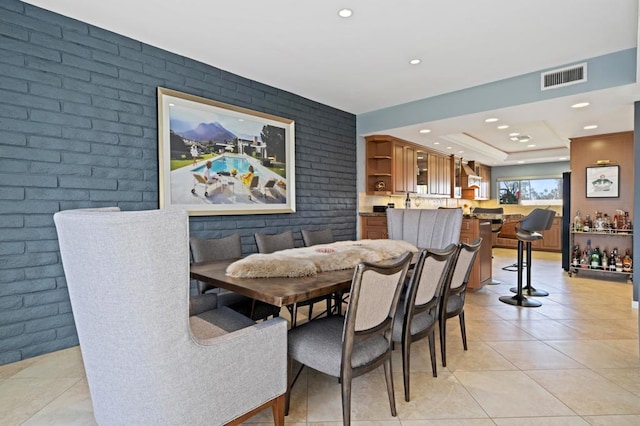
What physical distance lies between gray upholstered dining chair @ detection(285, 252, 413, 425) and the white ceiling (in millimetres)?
2048

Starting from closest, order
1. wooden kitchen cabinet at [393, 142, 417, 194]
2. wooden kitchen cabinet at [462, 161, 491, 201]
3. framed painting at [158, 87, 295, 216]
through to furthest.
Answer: framed painting at [158, 87, 295, 216] → wooden kitchen cabinet at [393, 142, 417, 194] → wooden kitchen cabinet at [462, 161, 491, 201]

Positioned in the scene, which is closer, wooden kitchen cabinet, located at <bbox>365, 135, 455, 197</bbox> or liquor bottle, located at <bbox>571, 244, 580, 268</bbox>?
liquor bottle, located at <bbox>571, 244, 580, 268</bbox>

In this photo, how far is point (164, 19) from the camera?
105 inches

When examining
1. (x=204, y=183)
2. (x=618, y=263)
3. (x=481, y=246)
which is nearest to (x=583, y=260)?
(x=618, y=263)

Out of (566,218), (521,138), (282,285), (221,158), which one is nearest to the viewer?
(282,285)

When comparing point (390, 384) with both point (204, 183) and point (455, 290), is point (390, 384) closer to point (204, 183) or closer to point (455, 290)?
point (455, 290)

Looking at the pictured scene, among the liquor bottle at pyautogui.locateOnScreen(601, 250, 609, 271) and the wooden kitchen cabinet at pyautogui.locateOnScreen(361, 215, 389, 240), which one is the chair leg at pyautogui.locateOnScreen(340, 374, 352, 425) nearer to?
the wooden kitchen cabinet at pyautogui.locateOnScreen(361, 215, 389, 240)

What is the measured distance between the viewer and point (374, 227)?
17.5 ft

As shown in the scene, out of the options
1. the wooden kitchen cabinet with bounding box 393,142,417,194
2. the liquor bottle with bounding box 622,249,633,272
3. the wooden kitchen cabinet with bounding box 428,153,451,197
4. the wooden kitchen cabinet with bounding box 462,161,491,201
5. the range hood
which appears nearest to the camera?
the liquor bottle with bounding box 622,249,633,272

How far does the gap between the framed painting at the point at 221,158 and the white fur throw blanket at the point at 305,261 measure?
142 cm

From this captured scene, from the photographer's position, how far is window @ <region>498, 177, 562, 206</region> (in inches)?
365

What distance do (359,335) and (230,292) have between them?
4.97 feet

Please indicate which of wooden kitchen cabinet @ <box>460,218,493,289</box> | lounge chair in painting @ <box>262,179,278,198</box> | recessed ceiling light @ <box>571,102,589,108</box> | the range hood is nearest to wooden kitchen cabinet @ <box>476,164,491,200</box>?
the range hood

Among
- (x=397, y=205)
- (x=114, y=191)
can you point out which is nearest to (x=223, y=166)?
(x=114, y=191)
